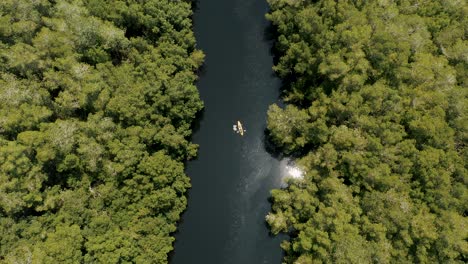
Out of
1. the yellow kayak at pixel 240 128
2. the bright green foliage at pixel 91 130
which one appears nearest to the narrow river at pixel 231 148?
the yellow kayak at pixel 240 128

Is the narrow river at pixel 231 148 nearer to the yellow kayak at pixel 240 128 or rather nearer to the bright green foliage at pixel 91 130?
the yellow kayak at pixel 240 128

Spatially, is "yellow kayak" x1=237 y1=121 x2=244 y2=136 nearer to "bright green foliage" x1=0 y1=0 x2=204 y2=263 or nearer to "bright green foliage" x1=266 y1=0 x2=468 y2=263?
"bright green foliage" x1=266 y1=0 x2=468 y2=263

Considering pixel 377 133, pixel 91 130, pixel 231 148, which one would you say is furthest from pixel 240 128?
pixel 91 130

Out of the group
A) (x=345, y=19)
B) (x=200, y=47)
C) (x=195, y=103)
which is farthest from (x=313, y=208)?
(x=200, y=47)

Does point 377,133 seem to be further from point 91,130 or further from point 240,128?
point 91,130

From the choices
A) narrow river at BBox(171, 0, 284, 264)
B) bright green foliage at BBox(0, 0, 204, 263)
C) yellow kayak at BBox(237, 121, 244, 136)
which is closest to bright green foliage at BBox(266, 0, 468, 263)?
narrow river at BBox(171, 0, 284, 264)

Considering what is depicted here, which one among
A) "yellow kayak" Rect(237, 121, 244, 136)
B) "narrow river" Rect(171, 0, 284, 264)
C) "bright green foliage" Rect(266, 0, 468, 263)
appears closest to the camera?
"bright green foliage" Rect(266, 0, 468, 263)
